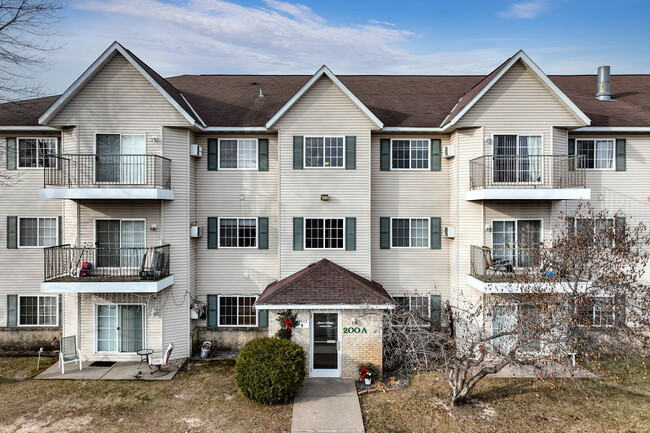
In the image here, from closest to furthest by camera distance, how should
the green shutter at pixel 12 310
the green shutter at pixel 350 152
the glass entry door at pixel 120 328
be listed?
the glass entry door at pixel 120 328 < the green shutter at pixel 350 152 < the green shutter at pixel 12 310

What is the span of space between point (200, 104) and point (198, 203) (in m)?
4.35

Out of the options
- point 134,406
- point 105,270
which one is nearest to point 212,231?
point 105,270

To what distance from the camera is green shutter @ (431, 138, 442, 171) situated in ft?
50.4

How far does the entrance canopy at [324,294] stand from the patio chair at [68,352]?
22.1 feet

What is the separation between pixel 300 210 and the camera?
14898mm

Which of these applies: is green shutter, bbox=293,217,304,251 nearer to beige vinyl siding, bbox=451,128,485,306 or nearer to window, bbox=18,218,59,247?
beige vinyl siding, bbox=451,128,485,306

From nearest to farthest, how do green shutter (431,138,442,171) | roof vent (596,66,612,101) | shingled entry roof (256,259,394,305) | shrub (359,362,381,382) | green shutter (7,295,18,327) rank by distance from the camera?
shrub (359,362,381,382), shingled entry roof (256,259,394,305), green shutter (7,295,18,327), green shutter (431,138,442,171), roof vent (596,66,612,101)

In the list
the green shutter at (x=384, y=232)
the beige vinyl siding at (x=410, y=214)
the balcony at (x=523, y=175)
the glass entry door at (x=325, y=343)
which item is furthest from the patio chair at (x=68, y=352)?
the balcony at (x=523, y=175)

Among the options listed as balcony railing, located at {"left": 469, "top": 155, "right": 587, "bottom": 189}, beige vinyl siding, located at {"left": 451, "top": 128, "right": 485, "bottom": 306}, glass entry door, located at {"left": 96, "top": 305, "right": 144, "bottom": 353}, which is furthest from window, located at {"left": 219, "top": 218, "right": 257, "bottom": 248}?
balcony railing, located at {"left": 469, "top": 155, "right": 587, "bottom": 189}

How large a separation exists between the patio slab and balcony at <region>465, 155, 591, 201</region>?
496 inches

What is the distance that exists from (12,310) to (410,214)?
16.2 metres

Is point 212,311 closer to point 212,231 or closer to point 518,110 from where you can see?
point 212,231

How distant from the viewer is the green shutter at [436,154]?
1538cm

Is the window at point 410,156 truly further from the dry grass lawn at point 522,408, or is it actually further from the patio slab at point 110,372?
the patio slab at point 110,372
